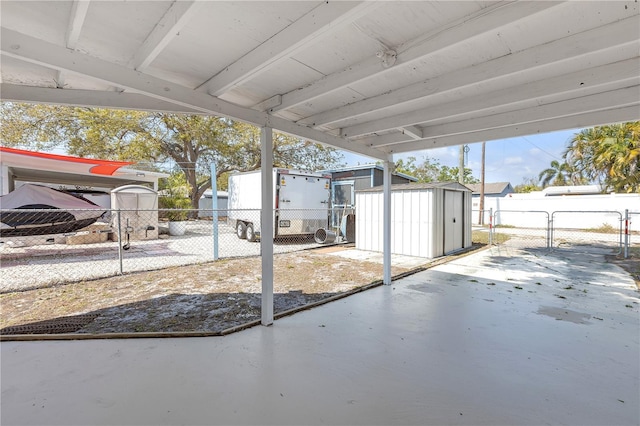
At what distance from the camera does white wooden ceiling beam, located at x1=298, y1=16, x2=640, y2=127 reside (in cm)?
181

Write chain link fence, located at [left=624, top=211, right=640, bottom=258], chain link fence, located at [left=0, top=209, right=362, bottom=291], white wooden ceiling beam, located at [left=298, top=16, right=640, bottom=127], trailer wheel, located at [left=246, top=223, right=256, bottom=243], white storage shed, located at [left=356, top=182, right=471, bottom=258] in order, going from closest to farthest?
white wooden ceiling beam, located at [left=298, top=16, right=640, bottom=127]
chain link fence, located at [left=0, top=209, right=362, bottom=291]
white storage shed, located at [left=356, top=182, right=471, bottom=258]
chain link fence, located at [left=624, top=211, right=640, bottom=258]
trailer wheel, located at [left=246, top=223, right=256, bottom=243]

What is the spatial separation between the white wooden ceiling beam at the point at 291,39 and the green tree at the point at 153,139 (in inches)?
416

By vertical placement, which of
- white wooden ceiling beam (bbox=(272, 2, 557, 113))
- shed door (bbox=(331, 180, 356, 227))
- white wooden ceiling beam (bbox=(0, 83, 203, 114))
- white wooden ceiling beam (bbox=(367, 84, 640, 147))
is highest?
white wooden ceiling beam (bbox=(272, 2, 557, 113))

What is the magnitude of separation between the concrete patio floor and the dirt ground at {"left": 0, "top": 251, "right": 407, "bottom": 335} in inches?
16.7

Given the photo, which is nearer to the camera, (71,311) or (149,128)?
(71,311)

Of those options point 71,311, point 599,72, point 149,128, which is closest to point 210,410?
point 71,311

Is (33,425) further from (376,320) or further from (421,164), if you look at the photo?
(421,164)

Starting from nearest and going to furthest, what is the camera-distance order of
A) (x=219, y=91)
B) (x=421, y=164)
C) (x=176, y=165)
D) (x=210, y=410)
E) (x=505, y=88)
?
(x=210, y=410) < (x=219, y=91) < (x=505, y=88) < (x=176, y=165) < (x=421, y=164)

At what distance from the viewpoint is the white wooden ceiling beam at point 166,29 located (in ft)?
5.25

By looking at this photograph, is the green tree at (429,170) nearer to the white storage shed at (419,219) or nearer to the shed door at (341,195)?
the shed door at (341,195)

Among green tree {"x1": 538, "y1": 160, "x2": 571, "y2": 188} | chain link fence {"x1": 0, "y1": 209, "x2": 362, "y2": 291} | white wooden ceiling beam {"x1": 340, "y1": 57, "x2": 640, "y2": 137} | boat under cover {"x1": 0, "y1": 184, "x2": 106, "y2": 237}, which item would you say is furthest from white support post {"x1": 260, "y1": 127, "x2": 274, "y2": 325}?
green tree {"x1": 538, "y1": 160, "x2": 571, "y2": 188}

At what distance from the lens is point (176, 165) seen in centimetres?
1648

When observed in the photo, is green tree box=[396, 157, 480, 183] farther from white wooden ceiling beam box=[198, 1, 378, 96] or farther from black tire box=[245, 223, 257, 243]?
white wooden ceiling beam box=[198, 1, 378, 96]

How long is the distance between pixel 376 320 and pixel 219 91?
2.81m
